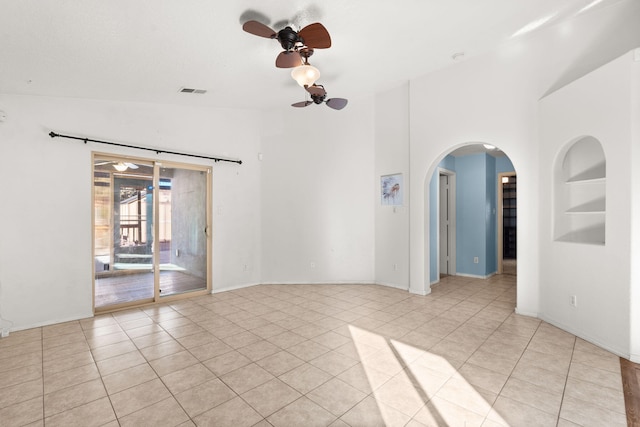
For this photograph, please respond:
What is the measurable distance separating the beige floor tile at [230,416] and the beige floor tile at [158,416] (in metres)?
0.13

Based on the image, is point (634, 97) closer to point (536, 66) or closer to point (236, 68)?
point (536, 66)

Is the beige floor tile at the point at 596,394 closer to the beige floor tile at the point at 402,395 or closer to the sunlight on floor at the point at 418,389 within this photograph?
the sunlight on floor at the point at 418,389

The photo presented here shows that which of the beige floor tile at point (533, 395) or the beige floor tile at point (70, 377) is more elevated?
the beige floor tile at point (533, 395)

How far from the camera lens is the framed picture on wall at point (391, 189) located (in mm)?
5285

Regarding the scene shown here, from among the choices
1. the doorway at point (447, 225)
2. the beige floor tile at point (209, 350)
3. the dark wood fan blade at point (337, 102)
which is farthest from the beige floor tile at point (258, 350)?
the doorway at point (447, 225)

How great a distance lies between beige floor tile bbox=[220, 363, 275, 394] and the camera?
7.77 ft

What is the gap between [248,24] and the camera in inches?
98.0

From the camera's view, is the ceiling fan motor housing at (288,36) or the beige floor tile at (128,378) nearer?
the beige floor tile at (128,378)

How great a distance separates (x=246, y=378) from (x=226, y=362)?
373 millimetres

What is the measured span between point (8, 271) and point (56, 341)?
43.2 inches

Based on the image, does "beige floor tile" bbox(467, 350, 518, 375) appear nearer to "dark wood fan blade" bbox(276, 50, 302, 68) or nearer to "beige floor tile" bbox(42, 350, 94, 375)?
"dark wood fan blade" bbox(276, 50, 302, 68)

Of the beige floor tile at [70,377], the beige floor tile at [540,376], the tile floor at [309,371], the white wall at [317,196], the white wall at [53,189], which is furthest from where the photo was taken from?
the white wall at [317,196]

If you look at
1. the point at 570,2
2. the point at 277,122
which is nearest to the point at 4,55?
the point at 277,122

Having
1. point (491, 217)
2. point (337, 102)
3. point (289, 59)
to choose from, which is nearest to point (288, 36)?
point (289, 59)
